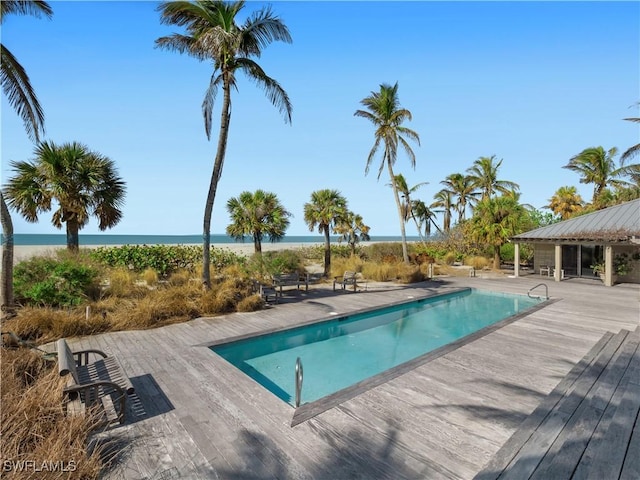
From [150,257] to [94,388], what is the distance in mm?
9615

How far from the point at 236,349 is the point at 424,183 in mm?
24109

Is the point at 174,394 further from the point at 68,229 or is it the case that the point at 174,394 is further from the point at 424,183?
the point at 424,183

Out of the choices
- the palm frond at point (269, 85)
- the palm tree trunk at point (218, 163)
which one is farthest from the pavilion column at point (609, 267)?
Answer: the palm tree trunk at point (218, 163)

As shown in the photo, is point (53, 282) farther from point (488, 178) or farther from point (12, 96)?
point (488, 178)

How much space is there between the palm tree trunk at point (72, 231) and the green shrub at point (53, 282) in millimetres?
1768

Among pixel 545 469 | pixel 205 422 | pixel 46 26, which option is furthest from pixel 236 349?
pixel 46 26

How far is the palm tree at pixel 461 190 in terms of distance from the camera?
32.3m

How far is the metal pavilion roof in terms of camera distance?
14717 mm

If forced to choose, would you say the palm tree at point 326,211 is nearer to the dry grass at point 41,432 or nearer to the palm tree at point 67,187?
the palm tree at point 67,187

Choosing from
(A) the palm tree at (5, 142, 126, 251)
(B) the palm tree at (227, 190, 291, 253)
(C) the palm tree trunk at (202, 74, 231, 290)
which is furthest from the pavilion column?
(A) the palm tree at (5, 142, 126, 251)

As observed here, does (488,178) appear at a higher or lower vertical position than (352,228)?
higher

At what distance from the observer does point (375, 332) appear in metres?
8.97

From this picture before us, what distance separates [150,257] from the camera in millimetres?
12047

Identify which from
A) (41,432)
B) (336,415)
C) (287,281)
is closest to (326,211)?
(287,281)
